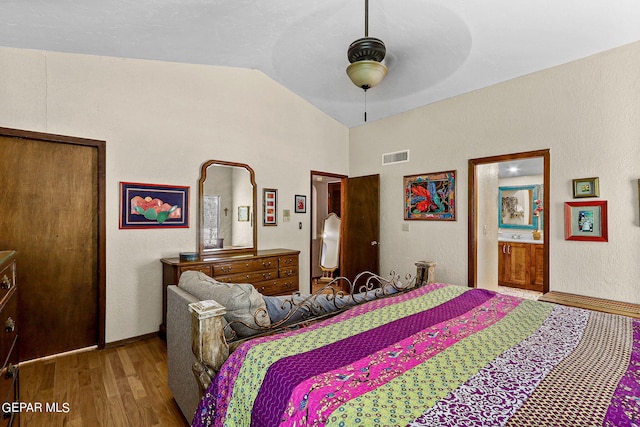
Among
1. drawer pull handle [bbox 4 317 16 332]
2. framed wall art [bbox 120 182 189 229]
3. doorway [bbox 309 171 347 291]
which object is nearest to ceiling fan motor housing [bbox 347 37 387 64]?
framed wall art [bbox 120 182 189 229]

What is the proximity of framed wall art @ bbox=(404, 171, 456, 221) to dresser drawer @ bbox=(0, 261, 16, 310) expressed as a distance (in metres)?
4.01

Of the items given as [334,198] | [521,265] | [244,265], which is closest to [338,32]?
[244,265]

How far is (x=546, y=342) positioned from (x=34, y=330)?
3.82 metres

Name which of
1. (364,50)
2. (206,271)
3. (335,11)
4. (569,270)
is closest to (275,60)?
(335,11)

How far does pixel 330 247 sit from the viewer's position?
6.31 m

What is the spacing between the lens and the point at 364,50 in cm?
219

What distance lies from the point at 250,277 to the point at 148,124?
1.98 m

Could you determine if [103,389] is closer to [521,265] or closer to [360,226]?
[360,226]

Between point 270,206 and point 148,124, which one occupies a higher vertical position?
point 148,124

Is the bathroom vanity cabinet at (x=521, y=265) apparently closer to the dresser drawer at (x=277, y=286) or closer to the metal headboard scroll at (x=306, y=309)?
the dresser drawer at (x=277, y=286)

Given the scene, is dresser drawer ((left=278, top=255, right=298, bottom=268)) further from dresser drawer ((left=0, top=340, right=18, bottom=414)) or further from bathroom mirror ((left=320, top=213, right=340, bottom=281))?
dresser drawer ((left=0, top=340, right=18, bottom=414))

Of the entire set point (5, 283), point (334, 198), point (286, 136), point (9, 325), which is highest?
point (286, 136)

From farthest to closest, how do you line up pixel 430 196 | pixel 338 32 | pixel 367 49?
pixel 430 196 < pixel 338 32 < pixel 367 49

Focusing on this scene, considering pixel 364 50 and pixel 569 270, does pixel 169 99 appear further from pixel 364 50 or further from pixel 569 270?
pixel 569 270
